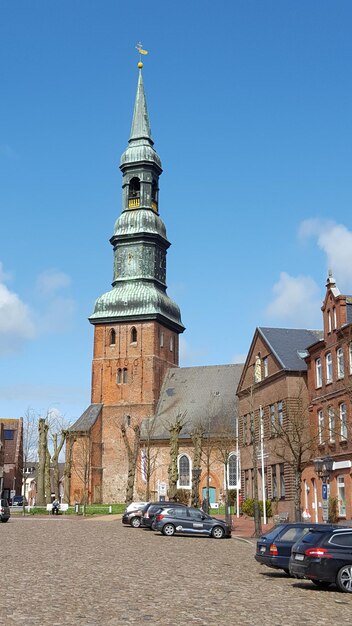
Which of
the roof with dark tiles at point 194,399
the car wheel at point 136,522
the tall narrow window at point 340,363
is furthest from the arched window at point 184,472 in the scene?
the tall narrow window at point 340,363

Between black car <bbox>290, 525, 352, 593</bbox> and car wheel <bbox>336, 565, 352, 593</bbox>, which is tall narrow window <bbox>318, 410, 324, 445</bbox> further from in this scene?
car wheel <bbox>336, 565, 352, 593</bbox>

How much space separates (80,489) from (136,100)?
4397 centimetres

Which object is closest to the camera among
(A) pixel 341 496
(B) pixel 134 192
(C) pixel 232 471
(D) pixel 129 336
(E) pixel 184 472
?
(A) pixel 341 496

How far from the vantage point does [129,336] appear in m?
82.4

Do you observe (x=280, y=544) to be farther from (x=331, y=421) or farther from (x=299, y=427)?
(x=299, y=427)

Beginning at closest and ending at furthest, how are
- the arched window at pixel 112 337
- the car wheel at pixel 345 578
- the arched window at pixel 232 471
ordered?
the car wheel at pixel 345 578 → the arched window at pixel 232 471 → the arched window at pixel 112 337

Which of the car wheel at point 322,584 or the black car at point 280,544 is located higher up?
the black car at point 280,544

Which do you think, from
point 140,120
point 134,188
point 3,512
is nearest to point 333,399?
point 3,512

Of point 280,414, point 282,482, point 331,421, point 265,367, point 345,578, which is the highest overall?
point 265,367

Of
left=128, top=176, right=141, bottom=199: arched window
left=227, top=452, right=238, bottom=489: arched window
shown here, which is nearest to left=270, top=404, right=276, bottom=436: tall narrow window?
left=227, top=452, right=238, bottom=489: arched window

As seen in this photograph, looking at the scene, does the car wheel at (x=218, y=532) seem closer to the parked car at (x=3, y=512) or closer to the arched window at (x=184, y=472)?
the parked car at (x=3, y=512)

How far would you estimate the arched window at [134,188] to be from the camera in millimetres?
84875

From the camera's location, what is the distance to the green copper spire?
82062 mm

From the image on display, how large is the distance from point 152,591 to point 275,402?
118ft
